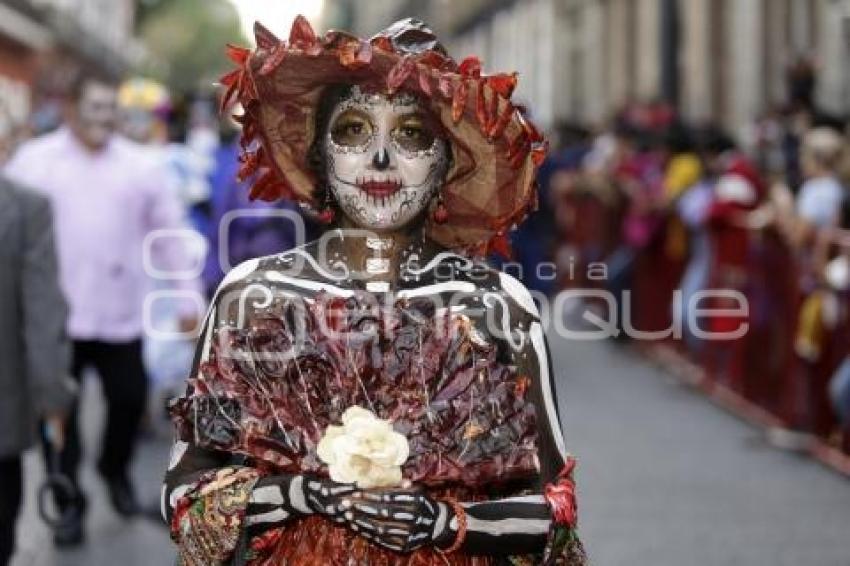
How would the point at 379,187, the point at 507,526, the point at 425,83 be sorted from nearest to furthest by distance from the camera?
the point at 507,526 < the point at 425,83 < the point at 379,187

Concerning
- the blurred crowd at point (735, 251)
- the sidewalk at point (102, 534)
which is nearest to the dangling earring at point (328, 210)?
the sidewalk at point (102, 534)

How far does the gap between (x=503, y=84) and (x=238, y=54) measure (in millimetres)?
506

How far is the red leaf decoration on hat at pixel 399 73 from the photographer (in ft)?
12.1

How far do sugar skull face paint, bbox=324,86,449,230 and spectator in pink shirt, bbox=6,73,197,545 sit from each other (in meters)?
5.06

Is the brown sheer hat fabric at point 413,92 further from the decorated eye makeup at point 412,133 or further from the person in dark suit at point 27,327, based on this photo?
the person in dark suit at point 27,327

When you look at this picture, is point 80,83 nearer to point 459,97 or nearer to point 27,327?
point 27,327

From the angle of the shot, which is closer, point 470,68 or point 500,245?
point 470,68

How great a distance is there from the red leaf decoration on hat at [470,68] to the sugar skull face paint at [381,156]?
0.37ft

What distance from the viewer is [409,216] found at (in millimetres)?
3857

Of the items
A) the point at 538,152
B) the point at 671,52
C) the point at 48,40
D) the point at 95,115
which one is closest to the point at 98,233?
the point at 95,115

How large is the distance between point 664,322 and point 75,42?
2331 inches

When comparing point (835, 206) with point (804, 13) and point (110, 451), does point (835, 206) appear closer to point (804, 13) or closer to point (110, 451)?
point (110, 451)

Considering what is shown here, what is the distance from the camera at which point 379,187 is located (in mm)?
3816

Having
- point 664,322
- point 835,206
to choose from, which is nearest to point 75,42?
point 664,322
